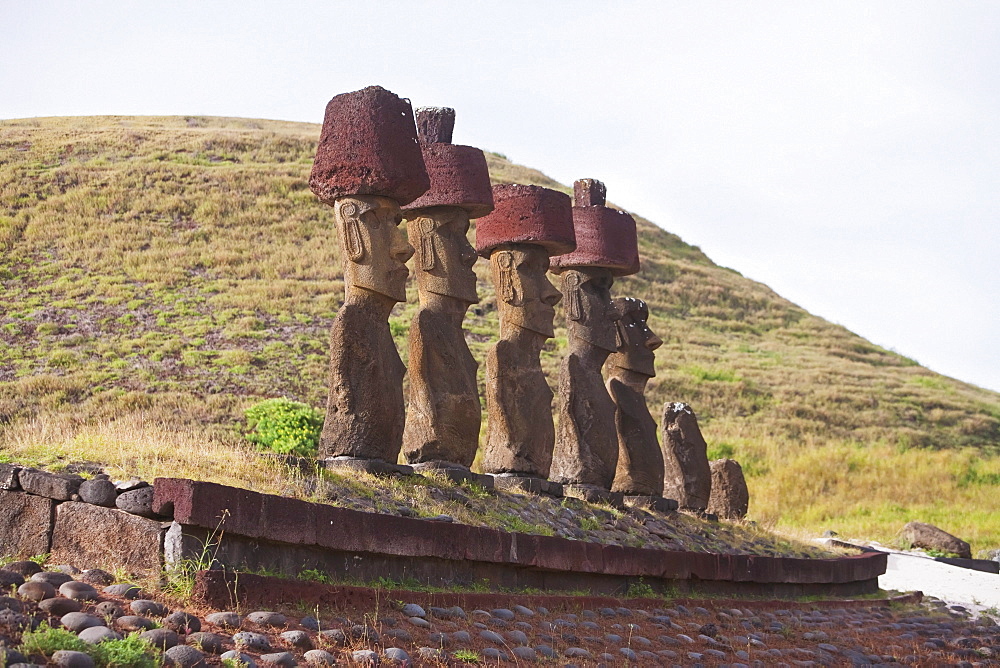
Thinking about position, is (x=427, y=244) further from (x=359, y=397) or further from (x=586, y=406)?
(x=586, y=406)

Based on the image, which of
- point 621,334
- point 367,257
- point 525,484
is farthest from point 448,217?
point 621,334

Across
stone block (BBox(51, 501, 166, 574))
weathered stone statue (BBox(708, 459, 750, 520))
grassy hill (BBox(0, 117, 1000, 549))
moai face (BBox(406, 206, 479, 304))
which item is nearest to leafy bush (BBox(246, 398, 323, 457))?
grassy hill (BBox(0, 117, 1000, 549))

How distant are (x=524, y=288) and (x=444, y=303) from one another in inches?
56.7

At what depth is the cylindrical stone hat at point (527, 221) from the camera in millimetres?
11711

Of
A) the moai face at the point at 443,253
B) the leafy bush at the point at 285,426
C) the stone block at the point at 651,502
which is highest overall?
the moai face at the point at 443,253

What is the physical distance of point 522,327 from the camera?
1152cm

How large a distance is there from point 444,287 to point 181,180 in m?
32.0

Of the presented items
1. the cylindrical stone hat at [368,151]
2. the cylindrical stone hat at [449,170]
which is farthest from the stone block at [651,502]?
the cylindrical stone hat at [368,151]

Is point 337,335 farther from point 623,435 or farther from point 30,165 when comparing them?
point 30,165

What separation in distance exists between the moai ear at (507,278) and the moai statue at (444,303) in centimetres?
77

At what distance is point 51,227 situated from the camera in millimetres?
34844

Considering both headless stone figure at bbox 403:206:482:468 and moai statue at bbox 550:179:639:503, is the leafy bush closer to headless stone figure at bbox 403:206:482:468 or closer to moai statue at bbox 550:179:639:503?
moai statue at bbox 550:179:639:503

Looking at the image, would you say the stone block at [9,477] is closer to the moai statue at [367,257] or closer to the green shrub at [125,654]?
the green shrub at [125,654]

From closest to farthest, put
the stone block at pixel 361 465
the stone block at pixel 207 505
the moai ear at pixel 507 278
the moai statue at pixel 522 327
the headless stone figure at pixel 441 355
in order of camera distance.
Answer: the stone block at pixel 207 505
the stone block at pixel 361 465
the headless stone figure at pixel 441 355
the moai statue at pixel 522 327
the moai ear at pixel 507 278
